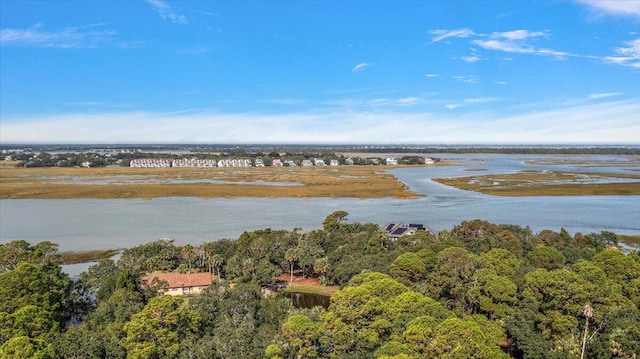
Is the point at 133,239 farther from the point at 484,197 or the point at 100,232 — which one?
the point at 484,197

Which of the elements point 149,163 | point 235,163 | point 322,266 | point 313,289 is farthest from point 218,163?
point 313,289

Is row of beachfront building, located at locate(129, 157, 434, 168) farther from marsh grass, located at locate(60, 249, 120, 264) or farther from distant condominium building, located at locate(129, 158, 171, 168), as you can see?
marsh grass, located at locate(60, 249, 120, 264)

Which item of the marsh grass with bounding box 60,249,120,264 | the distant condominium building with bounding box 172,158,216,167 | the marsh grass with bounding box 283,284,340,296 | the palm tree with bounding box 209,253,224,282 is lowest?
the marsh grass with bounding box 283,284,340,296

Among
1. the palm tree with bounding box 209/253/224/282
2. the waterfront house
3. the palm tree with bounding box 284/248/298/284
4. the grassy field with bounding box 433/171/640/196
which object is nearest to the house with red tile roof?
the palm tree with bounding box 209/253/224/282

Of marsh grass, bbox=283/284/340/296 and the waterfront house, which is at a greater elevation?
the waterfront house

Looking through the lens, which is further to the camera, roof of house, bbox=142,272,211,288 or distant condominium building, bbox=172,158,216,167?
distant condominium building, bbox=172,158,216,167

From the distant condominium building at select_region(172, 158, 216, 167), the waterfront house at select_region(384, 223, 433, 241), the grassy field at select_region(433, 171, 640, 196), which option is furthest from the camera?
the distant condominium building at select_region(172, 158, 216, 167)

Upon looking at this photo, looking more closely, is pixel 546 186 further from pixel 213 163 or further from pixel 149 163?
pixel 149 163

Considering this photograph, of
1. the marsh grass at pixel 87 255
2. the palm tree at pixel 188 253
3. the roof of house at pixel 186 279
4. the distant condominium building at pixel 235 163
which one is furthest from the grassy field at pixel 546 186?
the distant condominium building at pixel 235 163
